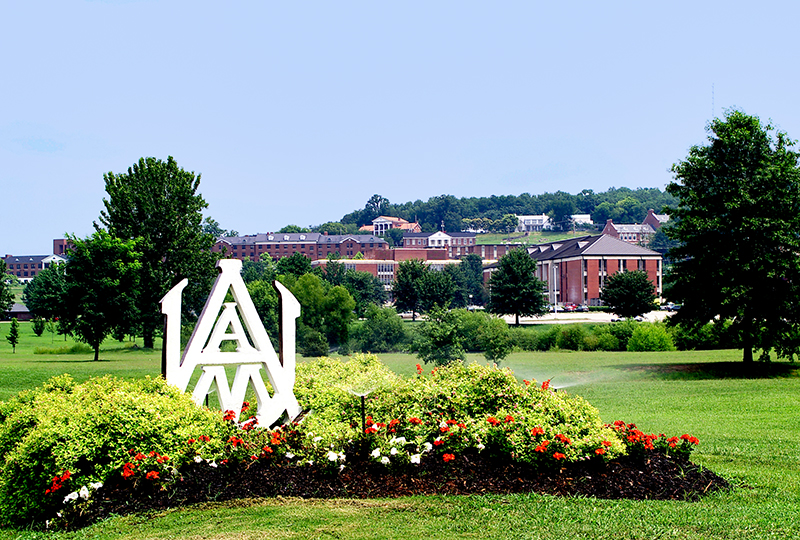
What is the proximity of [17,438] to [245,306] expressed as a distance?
2.95m

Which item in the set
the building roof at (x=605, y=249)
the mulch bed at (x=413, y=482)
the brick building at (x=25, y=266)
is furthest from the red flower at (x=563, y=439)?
the brick building at (x=25, y=266)

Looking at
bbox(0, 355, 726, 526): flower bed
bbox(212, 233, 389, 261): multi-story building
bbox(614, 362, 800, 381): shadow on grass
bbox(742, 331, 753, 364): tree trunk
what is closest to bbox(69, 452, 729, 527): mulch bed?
bbox(0, 355, 726, 526): flower bed

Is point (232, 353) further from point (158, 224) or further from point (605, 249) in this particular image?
point (605, 249)

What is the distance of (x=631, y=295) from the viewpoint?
2479 inches

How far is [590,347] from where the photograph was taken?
40.4 m

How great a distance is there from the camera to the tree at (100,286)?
33.4 m

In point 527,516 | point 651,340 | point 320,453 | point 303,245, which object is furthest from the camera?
point 303,245

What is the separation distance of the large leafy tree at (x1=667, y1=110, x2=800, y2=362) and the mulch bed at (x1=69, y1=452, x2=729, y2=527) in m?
17.3

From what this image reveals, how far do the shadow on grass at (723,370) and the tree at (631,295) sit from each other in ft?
123

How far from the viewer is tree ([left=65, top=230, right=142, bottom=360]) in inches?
1314

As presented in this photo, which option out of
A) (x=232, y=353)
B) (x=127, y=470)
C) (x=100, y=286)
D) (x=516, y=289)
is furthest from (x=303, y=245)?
(x=127, y=470)

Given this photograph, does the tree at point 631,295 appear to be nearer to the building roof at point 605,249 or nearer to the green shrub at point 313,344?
the green shrub at point 313,344

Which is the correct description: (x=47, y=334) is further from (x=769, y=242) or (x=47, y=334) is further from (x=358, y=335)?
(x=769, y=242)

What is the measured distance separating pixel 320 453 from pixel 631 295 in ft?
196
